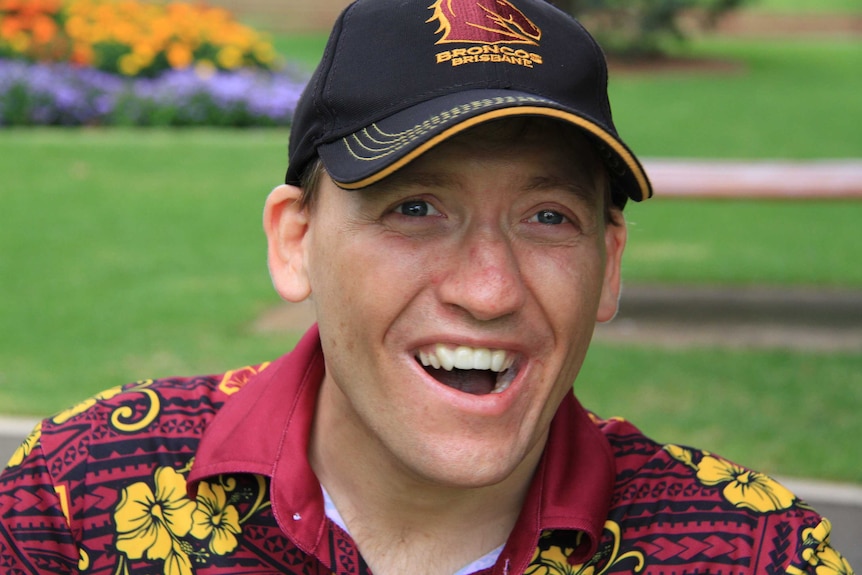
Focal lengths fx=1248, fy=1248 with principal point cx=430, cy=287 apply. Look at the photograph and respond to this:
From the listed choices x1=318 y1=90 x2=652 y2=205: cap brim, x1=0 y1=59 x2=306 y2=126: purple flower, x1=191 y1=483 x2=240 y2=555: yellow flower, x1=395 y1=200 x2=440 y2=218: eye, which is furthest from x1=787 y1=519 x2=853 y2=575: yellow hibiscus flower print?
x1=0 y1=59 x2=306 y2=126: purple flower

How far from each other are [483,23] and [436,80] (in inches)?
5.1

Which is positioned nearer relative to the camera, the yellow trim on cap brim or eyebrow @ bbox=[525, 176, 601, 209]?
the yellow trim on cap brim

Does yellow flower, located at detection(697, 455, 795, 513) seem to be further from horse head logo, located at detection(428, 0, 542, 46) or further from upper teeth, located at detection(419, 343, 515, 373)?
horse head logo, located at detection(428, 0, 542, 46)

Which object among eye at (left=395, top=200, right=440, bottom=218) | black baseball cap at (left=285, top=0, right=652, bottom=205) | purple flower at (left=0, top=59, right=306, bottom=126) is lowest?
purple flower at (left=0, top=59, right=306, bottom=126)

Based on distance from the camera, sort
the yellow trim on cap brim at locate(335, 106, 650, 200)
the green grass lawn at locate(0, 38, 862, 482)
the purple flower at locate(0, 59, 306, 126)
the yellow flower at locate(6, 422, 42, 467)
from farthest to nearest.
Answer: the purple flower at locate(0, 59, 306, 126), the green grass lawn at locate(0, 38, 862, 482), the yellow flower at locate(6, 422, 42, 467), the yellow trim on cap brim at locate(335, 106, 650, 200)

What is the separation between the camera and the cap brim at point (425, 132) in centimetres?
185

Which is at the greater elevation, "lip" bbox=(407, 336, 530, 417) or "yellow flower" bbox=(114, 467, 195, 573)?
"lip" bbox=(407, 336, 530, 417)

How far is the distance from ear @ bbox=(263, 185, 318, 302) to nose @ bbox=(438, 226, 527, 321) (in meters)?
0.36

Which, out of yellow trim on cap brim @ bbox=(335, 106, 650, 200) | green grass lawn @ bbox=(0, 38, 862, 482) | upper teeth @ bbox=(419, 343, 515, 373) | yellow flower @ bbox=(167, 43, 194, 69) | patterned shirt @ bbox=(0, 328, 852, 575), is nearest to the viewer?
yellow trim on cap brim @ bbox=(335, 106, 650, 200)

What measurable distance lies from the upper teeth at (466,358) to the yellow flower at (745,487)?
0.46 meters

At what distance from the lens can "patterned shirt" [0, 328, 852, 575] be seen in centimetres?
207

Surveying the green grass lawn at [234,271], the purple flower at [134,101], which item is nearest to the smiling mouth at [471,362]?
the green grass lawn at [234,271]

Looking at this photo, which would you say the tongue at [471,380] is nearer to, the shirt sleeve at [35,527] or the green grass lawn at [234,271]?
the shirt sleeve at [35,527]

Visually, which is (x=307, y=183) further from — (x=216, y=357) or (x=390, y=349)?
(x=216, y=357)
